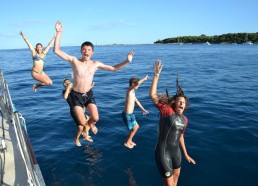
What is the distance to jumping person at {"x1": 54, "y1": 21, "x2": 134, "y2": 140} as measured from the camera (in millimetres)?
6352

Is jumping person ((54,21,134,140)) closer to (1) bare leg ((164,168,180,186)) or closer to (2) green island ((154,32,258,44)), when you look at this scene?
(1) bare leg ((164,168,180,186))

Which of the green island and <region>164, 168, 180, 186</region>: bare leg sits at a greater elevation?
the green island

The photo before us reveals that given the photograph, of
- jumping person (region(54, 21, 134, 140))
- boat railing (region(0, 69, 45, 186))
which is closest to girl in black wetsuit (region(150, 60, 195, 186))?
jumping person (region(54, 21, 134, 140))

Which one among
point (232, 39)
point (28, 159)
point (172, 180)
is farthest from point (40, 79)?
point (232, 39)

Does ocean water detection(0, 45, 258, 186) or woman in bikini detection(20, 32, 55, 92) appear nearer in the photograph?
ocean water detection(0, 45, 258, 186)

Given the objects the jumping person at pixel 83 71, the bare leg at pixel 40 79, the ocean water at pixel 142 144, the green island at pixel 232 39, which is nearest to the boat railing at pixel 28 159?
the jumping person at pixel 83 71

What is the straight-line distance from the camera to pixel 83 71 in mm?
6742

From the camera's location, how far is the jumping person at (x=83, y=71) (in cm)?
635

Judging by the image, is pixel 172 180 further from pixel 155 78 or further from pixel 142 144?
pixel 142 144

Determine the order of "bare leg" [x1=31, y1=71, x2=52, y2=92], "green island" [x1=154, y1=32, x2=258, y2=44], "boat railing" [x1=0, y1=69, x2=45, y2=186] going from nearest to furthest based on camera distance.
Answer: "boat railing" [x1=0, y1=69, x2=45, y2=186] < "bare leg" [x1=31, y1=71, x2=52, y2=92] < "green island" [x1=154, y1=32, x2=258, y2=44]

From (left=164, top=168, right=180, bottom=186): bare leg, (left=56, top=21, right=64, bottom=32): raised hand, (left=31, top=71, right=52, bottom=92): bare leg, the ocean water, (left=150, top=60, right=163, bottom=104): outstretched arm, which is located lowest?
the ocean water

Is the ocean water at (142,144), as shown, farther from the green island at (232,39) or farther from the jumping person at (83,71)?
the green island at (232,39)

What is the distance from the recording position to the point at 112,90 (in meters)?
19.2

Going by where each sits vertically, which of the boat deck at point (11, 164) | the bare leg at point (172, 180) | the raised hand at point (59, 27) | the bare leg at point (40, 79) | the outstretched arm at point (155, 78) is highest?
the raised hand at point (59, 27)
